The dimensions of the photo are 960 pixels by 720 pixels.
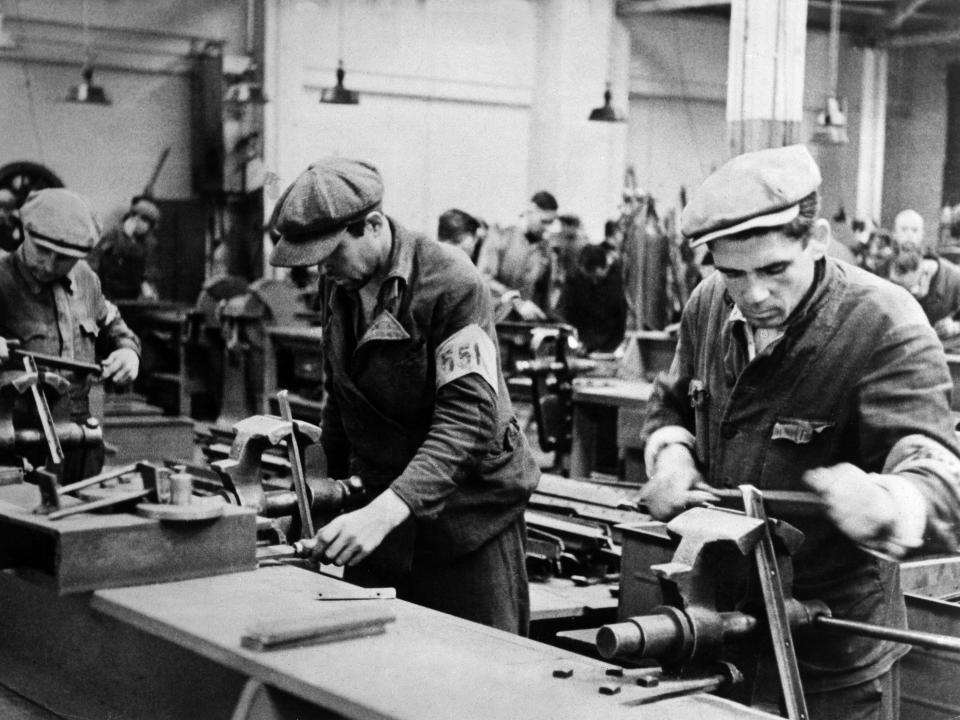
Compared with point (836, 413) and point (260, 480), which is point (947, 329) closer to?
point (836, 413)

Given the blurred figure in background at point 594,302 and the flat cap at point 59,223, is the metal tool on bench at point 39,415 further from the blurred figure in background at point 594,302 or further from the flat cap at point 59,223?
the blurred figure in background at point 594,302

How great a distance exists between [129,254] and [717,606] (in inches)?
390

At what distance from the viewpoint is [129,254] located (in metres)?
11.3

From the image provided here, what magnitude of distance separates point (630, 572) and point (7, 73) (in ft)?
33.1

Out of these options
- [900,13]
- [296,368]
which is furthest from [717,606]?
[900,13]

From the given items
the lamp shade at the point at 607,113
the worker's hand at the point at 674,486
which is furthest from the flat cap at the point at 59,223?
the lamp shade at the point at 607,113

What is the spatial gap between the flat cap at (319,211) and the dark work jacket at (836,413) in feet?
2.41

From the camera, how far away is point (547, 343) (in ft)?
21.1

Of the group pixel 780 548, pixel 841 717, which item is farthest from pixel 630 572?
pixel 780 548

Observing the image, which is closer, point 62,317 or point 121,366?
point 121,366

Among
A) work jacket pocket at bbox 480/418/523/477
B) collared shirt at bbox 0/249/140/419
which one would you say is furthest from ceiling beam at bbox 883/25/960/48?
work jacket pocket at bbox 480/418/523/477

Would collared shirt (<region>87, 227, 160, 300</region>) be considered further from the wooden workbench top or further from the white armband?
the wooden workbench top

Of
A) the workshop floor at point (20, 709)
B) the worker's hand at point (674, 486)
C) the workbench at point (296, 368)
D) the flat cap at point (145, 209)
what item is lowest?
the workbench at point (296, 368)

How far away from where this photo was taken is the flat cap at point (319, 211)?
256 cm
